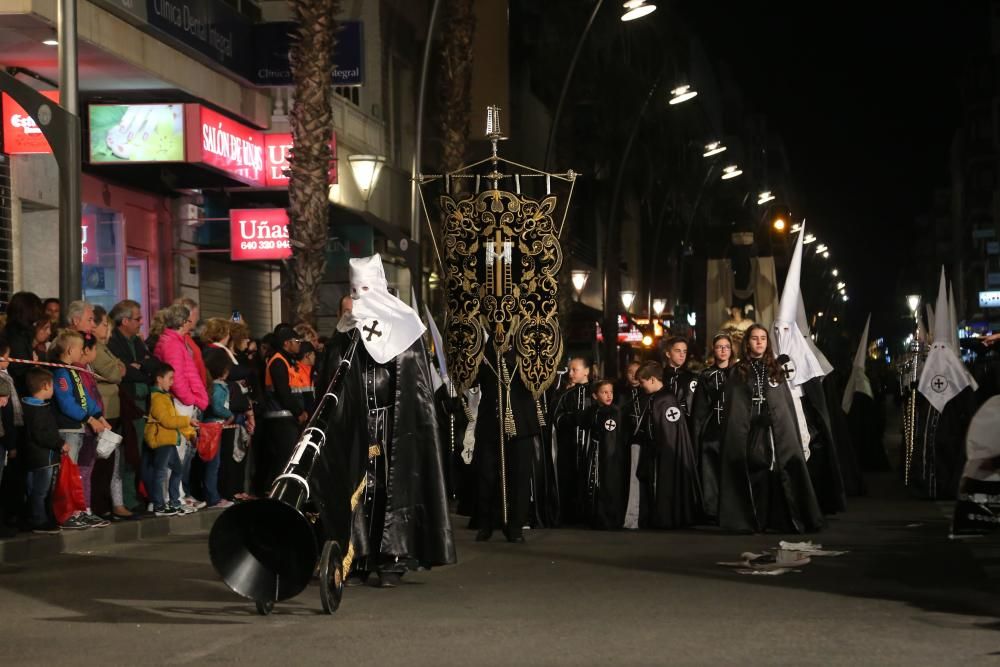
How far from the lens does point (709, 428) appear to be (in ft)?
56.5

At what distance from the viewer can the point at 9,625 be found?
9.90 meters

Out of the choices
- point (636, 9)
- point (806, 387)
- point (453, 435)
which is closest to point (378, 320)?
point (453, 435)

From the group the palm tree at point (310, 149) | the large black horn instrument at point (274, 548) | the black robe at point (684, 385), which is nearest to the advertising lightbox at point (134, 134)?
the palm tree at point (310, 149)

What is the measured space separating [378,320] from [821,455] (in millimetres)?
8502

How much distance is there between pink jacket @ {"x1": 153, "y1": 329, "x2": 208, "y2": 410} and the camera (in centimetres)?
1656

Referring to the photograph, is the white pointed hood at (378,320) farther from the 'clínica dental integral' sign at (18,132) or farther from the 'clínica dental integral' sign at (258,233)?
the 'clínica dental integral' sign at (258,233)

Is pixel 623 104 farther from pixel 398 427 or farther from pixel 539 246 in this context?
pixel 398 427

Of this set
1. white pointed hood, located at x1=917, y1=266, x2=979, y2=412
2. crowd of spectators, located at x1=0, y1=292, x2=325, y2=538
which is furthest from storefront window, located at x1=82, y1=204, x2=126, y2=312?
white pointed hood, located at x1=917, y1=266, x2=979, y2=412

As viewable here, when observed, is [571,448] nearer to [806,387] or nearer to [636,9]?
[806,387]

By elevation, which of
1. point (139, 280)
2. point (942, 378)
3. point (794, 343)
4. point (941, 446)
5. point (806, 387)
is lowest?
point (941, 446)

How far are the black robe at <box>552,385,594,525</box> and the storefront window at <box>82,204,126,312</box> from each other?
8.42m

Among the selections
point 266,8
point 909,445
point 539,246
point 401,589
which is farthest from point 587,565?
point 266,8

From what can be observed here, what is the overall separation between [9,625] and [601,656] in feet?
11.4

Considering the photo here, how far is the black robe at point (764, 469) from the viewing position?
53.4ft
